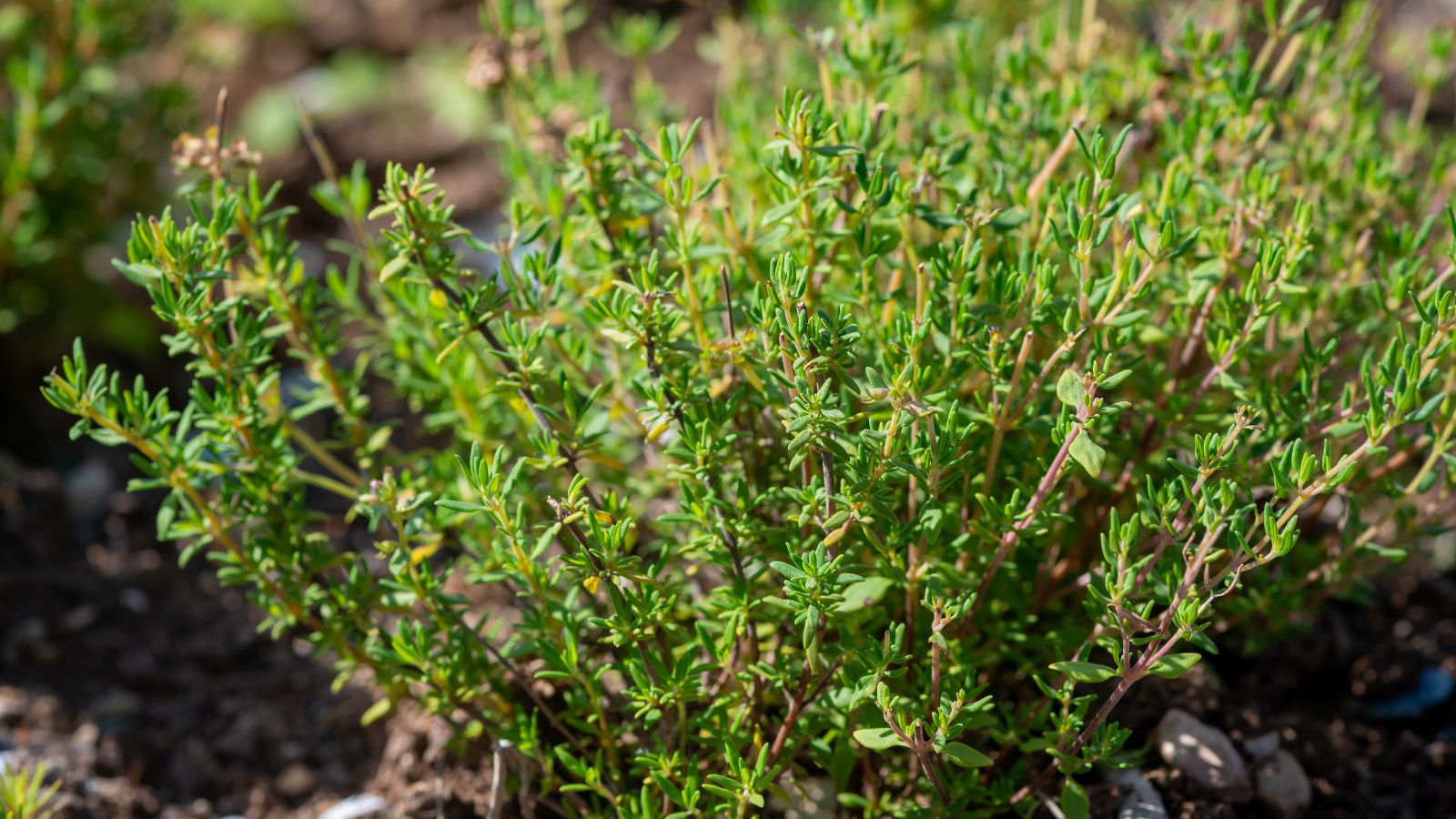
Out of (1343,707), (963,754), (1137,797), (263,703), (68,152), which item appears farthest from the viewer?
(68,152)

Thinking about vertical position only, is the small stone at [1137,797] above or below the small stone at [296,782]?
above

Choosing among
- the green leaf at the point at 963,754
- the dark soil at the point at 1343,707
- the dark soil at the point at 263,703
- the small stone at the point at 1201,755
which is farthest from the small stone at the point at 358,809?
the small stone at the point at 1201,755

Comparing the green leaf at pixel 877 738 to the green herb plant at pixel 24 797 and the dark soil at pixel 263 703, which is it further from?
the green herb plant at pixel 24 797

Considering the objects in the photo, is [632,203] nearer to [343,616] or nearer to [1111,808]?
[343,616]

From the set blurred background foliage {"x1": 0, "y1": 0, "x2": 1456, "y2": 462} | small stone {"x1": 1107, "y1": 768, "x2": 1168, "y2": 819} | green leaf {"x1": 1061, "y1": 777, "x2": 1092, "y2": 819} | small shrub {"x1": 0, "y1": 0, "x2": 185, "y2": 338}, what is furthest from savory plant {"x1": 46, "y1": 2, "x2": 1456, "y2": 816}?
small shrub {"x1": 0, "y1": 0, "x2": 185, "y2": 338}

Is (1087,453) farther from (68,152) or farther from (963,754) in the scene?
(68,152)

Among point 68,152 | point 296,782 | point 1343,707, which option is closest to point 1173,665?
point 1343,707
